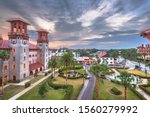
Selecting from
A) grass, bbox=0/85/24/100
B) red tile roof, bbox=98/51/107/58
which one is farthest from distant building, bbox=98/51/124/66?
grass, bbox=0/85/24/100

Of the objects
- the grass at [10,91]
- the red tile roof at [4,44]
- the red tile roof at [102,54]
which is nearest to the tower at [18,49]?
the red tile roof at [4,44]

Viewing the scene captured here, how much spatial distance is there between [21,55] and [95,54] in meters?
9.20

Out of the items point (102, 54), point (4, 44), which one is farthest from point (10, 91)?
point (102, 54)

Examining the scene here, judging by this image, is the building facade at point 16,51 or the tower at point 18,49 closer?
the building facade at point 16,51

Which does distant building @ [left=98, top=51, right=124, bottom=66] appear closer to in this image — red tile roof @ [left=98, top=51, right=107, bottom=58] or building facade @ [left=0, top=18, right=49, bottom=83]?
red tile roof @ [left=98, top=51, right=107, bottom=58]

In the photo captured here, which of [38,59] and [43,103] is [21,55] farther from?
[43,103]

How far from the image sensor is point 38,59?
27.1m

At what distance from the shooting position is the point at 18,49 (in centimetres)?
1867

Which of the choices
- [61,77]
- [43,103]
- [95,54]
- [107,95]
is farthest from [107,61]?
[43,103]

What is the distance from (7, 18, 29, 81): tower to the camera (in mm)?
17852

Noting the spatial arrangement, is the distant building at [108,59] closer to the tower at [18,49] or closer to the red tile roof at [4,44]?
the tower at [18,49]

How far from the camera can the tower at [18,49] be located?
58.6ft

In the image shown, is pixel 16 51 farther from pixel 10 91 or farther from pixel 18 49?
pixel 10 91

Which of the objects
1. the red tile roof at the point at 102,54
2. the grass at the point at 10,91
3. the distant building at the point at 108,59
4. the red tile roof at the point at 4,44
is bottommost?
the grass at the point at 10,91
